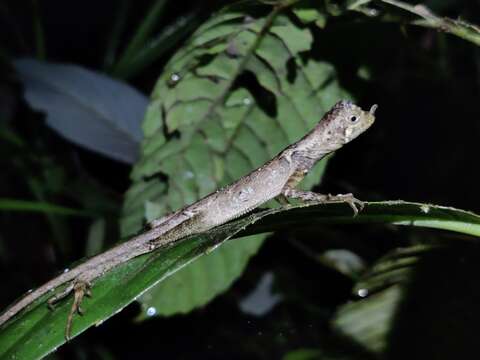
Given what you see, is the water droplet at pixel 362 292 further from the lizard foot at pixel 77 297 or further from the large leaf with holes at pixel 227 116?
the lizard foot at pixel 77 297

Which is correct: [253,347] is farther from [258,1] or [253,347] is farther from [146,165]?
[258,1]

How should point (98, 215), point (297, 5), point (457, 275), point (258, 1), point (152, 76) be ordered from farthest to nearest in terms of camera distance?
point (152, 76) → point (98, 215) → point (297, 5) → point (258, 1) → point (457, 275)

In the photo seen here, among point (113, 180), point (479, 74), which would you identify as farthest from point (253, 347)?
point (479, 74)

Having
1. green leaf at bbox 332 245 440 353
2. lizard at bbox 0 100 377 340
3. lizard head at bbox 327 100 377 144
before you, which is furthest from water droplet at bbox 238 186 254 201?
green leaf at bbox 332 245 440 353

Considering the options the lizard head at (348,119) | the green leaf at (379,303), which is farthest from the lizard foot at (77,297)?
the lizard head at (348,119)

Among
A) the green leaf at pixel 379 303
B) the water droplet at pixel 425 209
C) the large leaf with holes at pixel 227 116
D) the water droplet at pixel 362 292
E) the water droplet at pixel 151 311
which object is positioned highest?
the large leaf with holes at pixel 227 116

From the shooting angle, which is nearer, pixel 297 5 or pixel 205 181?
pixel 297 5

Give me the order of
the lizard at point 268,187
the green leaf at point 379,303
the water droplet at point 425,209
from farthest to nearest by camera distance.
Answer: the lizard at point 268,187, the green leaf at point 379,303, the water droplet at point 425,209
